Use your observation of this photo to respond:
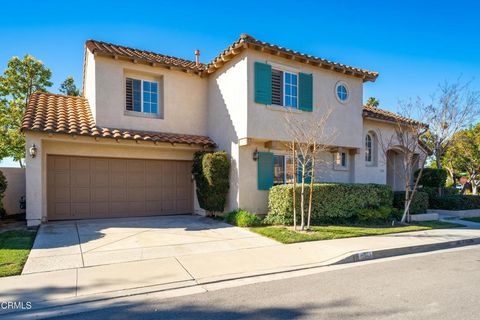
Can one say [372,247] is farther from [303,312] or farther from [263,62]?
[263,62]

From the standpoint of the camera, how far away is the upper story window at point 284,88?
38.3 ft

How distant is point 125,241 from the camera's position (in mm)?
8055

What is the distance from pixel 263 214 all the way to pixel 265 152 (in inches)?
92.1

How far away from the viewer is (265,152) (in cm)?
1173

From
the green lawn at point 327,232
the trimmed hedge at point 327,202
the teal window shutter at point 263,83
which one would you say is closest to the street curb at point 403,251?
the green lawn at point 327,232

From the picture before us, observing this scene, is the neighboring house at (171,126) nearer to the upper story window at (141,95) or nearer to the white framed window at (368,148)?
the upper story window at (141,95)

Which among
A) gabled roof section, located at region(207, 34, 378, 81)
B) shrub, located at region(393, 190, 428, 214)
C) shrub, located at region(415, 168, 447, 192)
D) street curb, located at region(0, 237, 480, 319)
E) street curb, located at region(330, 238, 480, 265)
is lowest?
street curb, located at region(330, 238, 480, 265)

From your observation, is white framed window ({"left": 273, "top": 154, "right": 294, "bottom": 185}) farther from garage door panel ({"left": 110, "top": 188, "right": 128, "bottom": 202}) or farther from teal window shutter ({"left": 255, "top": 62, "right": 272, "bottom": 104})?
garage door panel ({"left": 110, "top": 188, "right": 128, "bottom": 202})

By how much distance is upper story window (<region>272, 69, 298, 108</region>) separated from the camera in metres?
11.7

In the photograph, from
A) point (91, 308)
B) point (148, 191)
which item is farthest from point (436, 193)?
point (91, 308)

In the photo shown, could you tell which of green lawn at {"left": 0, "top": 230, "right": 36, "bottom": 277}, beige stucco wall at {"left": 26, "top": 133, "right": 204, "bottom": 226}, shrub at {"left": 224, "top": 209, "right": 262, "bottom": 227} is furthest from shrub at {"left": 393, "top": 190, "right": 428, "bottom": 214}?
green lawn at {"left": 0, "top": 230, "right": 36, "bottom": 277}

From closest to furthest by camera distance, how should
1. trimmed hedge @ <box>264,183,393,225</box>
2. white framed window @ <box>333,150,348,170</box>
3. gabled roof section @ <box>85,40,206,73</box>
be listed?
trimmed hedge @ <box>264,183,393,225</box> → gabled roof section @ <box>85,40,206,73</box> → white framed window @ <box>333,150,348,170</box>

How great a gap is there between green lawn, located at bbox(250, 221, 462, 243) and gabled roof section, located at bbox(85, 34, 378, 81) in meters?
6.19

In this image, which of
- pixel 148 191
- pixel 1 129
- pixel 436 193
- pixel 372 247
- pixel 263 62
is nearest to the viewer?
pixel 372 247
